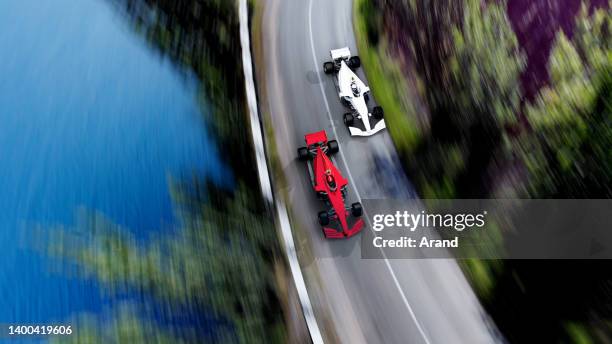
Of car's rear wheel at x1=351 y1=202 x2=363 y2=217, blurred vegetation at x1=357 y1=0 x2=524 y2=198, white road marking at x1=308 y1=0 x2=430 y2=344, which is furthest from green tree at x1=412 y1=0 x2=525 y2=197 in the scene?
car's rear wheel at x1=351 y1=202 x2=363 y2=217

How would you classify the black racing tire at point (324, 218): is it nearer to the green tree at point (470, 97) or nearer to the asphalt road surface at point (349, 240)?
the asphalt road surface at point (349, 240)

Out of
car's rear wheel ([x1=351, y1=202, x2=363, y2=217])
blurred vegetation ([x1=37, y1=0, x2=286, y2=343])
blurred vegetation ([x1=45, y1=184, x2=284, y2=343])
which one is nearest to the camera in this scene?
blurred vegetation ([x1=37, y1=0, x2=286, y2=343])

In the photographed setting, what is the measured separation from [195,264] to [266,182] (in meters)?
4.44

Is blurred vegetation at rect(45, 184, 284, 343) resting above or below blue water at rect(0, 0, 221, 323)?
below

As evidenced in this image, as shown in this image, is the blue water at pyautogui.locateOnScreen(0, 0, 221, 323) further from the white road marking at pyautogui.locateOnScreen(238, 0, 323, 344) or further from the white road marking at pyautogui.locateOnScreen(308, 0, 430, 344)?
the white road marking at pyautogui.locateOnScreen(308, 0, 430, 344)

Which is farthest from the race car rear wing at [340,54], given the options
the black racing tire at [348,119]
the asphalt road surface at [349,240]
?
the black racing tire at [348,119]

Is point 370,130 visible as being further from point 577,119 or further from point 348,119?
point 577,119

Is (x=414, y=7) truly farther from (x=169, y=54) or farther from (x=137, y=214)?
(x=137, y=214)

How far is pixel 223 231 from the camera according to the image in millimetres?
14000

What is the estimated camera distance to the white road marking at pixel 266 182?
13805 mm

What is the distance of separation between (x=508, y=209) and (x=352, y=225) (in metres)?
5.13

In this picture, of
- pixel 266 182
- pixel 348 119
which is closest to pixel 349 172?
pixel 348 119

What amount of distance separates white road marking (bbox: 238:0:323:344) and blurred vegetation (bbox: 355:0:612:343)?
517cm

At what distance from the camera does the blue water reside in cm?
1259
